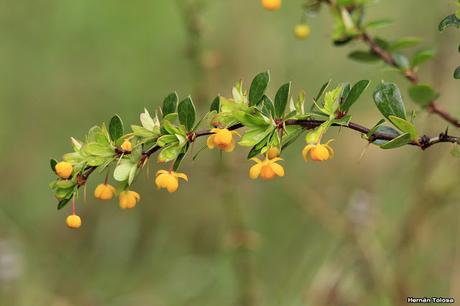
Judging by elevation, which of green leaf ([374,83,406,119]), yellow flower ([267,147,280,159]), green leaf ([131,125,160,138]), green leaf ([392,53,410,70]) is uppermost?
green leaf ([392,53,410,70])

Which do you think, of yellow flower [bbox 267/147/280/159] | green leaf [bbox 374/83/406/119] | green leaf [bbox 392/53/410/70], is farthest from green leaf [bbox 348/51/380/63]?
yellow flower [bbox 267/147/280/159]

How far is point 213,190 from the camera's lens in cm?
274

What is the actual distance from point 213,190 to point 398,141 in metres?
1.87

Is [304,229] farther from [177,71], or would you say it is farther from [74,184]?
[74,184]

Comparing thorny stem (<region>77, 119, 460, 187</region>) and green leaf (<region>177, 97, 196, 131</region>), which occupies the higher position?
green leaf (<region>177, 97, 196, 131</region>)

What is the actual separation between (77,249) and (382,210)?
111cm

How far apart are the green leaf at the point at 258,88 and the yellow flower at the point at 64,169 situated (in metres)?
0.25

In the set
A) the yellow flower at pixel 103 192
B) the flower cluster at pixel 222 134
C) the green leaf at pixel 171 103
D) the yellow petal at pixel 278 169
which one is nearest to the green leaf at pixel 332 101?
the flower cluster at pixel 222 134

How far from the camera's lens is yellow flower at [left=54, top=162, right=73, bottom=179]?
2.91ft

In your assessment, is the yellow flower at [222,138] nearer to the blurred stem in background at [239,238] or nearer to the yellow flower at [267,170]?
the yellow flower at [267,170]

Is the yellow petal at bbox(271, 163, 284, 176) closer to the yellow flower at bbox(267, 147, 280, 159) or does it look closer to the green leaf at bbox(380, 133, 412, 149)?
the yellow flower at bbox(267, 147, 280, 159)

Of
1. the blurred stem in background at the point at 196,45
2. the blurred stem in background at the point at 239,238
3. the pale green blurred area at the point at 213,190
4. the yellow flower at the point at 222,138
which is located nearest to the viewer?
the yellow flower at the point at 222,138

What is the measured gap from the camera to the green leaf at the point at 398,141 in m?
0.89

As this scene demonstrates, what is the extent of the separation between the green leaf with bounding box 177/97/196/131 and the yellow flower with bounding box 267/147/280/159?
0.35ft
